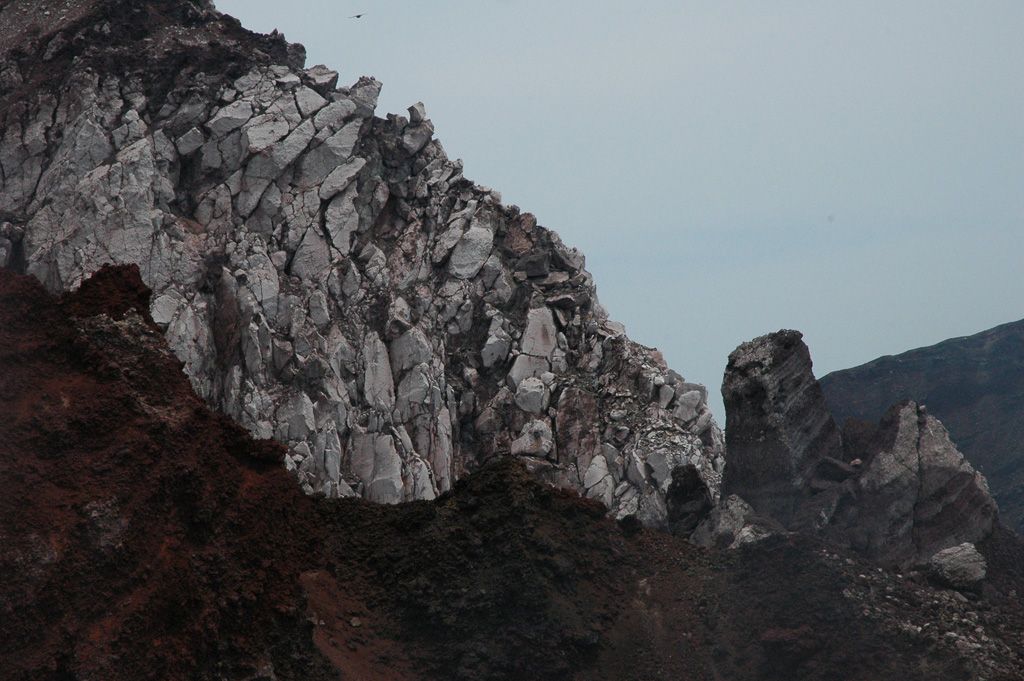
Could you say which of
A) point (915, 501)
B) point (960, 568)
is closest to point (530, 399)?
point (915, 501)

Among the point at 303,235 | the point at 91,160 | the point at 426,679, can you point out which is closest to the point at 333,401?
the point at 303,235

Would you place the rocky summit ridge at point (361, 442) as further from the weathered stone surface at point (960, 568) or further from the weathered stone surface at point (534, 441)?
the weathered stone surface at point (534, 441)

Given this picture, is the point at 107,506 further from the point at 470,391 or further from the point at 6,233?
the point at 470,391

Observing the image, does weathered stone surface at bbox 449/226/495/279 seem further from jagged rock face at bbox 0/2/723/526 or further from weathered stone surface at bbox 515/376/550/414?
weathered stone surface at bbox 515/376/550/414

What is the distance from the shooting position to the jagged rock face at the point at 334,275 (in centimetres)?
4194

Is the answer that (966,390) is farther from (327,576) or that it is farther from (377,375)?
(327,576)

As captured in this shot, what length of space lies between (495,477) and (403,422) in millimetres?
19805

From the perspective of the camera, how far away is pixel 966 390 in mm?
70812

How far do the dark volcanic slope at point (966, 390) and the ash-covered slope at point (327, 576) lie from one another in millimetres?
39655

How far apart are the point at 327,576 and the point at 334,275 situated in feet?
80.5

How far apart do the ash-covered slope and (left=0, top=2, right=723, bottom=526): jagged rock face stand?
15.9m

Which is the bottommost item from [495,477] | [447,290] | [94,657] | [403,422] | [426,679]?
[426,679]

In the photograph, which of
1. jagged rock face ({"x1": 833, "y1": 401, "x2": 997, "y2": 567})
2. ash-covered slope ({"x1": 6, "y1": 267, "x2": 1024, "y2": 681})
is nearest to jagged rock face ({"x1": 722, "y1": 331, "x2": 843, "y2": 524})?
jagged rock face ({"x1": 833, "y1": 401, "x2": 997, "y2": 567})

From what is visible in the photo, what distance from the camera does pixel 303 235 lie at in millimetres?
46062
